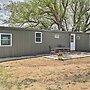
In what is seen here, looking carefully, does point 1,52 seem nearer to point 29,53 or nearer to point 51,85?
point 29,53

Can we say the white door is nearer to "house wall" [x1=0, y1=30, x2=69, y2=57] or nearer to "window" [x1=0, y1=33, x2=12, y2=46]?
"house wall" [x1=0, y1=30, x2=69, y2=57]

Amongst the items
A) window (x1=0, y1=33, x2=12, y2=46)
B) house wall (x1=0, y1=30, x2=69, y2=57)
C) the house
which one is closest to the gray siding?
the house

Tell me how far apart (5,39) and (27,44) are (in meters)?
2.31

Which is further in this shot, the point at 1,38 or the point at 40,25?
the point at 40,25

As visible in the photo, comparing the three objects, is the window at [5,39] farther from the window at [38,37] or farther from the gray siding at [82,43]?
the gray siding at [82,43]

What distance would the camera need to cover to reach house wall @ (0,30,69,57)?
16.0 metres

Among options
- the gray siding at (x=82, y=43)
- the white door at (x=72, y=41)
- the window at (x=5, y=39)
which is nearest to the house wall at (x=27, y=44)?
the window at (x=5, y=39)

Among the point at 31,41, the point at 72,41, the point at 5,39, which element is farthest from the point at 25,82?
the point at 72,41

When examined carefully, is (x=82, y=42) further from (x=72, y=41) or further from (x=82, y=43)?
(x=72, y=41)

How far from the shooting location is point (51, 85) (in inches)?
276

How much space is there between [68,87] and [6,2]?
2668 cm

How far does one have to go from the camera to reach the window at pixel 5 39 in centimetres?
1547

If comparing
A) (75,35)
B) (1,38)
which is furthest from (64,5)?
(1,38)

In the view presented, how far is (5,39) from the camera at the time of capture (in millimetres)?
15727
